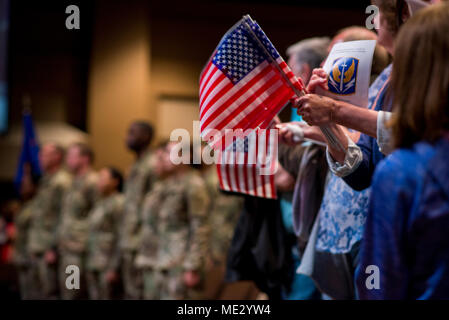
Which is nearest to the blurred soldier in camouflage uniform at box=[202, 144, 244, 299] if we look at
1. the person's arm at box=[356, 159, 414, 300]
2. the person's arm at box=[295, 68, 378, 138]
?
the person's arm at box=[295, 68, 378, 138]

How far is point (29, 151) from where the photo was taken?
23.6 feet

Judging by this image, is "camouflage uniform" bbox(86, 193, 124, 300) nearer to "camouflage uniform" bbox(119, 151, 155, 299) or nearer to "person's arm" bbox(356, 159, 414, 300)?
"camouflage uniform" bbox(119, 151, 155, 299)

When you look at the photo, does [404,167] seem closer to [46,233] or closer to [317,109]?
[317,109]

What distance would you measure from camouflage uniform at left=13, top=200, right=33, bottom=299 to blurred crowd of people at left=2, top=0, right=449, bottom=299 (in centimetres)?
2

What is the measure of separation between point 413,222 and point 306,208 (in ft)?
4.57

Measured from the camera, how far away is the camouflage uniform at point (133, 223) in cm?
560

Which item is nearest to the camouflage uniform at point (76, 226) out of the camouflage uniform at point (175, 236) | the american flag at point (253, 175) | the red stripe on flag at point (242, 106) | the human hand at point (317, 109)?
the camouflage uniform at point (175, 236)

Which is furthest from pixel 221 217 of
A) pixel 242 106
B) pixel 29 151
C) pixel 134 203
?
pixel 242 106

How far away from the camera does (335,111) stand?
1714 millimetres

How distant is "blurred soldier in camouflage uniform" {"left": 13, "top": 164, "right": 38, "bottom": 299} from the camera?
6660 mm

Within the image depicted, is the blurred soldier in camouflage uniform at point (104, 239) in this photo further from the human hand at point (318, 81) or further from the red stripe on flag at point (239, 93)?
the human hand at point (318, 81)

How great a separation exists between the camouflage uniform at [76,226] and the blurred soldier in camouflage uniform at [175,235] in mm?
1132

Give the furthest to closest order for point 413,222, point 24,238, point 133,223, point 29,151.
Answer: point 29,151 → point 24,238 → point 133,223 → point 413,222
